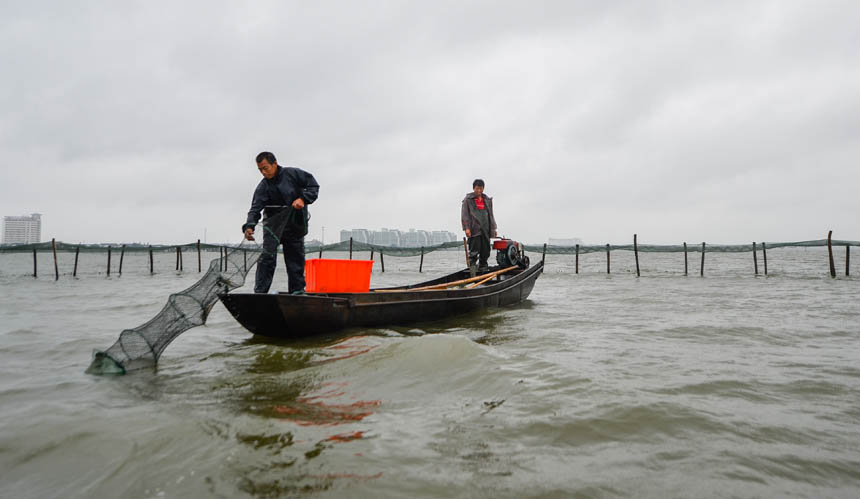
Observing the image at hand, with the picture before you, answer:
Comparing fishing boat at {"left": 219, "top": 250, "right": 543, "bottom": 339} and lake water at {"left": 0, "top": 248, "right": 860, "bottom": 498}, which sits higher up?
fishing boat at {"left": 219, "top": 250, "right": 543, "bottom": 339}

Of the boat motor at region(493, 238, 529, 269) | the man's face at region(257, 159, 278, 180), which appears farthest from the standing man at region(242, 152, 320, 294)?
the boat motor at region(493, 238, 529, 269)

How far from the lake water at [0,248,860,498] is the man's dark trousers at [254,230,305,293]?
80 cm

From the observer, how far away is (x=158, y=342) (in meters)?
3.75

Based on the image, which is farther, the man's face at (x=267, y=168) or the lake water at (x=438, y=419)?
the man's face at (x=267, y=168)

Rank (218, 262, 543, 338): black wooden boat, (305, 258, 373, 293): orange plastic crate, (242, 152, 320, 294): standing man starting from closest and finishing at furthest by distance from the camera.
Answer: (218, 262, 543, 338): black wooden boat < (305, 258, 373, 293): orange plastic crate < (242, 152, 320, 294): standing man

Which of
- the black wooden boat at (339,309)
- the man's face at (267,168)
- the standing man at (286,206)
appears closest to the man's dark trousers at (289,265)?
the standing man at (286,206)

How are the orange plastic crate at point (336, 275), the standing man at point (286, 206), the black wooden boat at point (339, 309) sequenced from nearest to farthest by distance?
the black wooden boat at point (339, 309) < the orange plastic crate at point (336, 275) < the standing man at point (286, 206)

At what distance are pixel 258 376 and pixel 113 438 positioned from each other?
4.15 ft

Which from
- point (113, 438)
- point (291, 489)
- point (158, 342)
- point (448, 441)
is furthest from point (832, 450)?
point (158, 342)

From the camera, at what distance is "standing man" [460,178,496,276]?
870 cm

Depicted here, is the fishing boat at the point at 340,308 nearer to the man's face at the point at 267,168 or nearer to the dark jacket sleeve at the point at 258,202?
the dark jacket sleeve at the point at 258,202

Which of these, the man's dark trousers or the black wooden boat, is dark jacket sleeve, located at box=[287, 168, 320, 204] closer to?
the man's dark trousers

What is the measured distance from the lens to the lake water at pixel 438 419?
5.81 feet

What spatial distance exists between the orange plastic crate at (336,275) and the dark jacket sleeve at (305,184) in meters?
0.82
